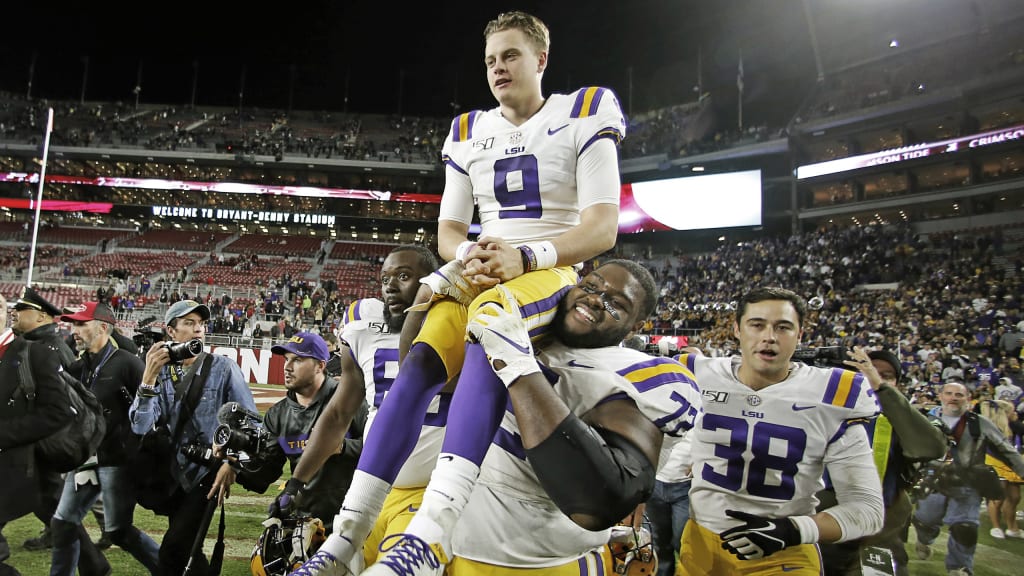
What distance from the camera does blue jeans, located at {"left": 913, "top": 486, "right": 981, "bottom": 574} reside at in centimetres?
598

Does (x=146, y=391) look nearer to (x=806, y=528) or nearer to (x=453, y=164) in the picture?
(x=453, y=164)

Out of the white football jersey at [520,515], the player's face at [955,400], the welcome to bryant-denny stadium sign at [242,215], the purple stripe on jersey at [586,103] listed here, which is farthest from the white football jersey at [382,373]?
the welcome to bryant-denny stadium sign at [242,215]

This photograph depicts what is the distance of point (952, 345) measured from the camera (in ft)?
58.5

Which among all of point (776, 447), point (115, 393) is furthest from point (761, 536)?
point (115, 393)

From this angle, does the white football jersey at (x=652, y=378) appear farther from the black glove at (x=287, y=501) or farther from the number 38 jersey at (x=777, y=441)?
the black glove at (x=287, y=501)

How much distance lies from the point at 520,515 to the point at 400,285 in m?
1.49

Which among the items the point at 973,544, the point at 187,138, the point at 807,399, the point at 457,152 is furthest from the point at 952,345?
the point at 187,138

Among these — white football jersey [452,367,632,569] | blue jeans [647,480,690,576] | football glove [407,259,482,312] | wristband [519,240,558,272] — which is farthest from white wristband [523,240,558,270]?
blue jeans [647,480,690,576]

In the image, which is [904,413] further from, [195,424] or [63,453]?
[63,453]

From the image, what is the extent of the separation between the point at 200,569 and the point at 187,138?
47.4m

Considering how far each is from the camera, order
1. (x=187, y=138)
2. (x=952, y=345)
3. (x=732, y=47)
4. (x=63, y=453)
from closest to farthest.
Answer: (x=63, y=453)
(x=952, y=345)
(x=732, y=47)
(x=187, y=138)

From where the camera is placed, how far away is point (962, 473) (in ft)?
20.9

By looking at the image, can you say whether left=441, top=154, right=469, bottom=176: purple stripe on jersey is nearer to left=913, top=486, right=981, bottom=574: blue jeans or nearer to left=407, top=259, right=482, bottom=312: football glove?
left=407, top=259, right=482, bottom=312: football glove

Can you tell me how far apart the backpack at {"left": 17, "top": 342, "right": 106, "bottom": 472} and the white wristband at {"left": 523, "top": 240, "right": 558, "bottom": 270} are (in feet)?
10.9
